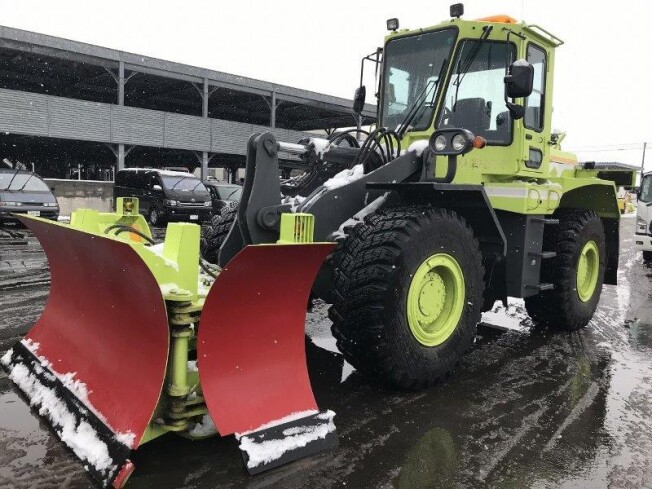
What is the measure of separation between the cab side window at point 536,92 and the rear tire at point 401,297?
5.22 ft

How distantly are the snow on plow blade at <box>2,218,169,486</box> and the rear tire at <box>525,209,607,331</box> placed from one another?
4017 mm

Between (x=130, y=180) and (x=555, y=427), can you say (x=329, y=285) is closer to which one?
(x=555, y=427)

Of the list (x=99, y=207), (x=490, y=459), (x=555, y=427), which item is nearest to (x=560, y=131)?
(x=555, y=427)

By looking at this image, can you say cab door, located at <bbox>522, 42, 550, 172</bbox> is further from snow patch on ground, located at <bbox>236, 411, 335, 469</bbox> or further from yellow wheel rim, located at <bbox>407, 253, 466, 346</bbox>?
snow patch on ground, located at <bbox>236, 411, 335, 469</bbox>

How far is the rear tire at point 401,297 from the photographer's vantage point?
3.32 meters

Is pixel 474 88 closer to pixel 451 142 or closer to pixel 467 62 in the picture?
pixel 467 62

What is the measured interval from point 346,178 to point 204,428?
2.02 meters

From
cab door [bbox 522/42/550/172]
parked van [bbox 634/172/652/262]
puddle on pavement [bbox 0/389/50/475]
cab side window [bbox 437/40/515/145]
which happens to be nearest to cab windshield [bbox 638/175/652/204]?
parked van [bbox 634/172/652/262]

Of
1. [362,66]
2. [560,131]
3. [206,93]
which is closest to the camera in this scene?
[362,66]

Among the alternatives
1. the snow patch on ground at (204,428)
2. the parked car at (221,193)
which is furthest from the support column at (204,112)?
the snow patch on ground at (204,428)

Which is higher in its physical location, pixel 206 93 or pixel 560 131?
pixel 206 93

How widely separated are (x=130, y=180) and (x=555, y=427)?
54.0 ft

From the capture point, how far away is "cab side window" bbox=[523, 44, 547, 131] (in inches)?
188

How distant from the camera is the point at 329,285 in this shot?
402 centimetres
